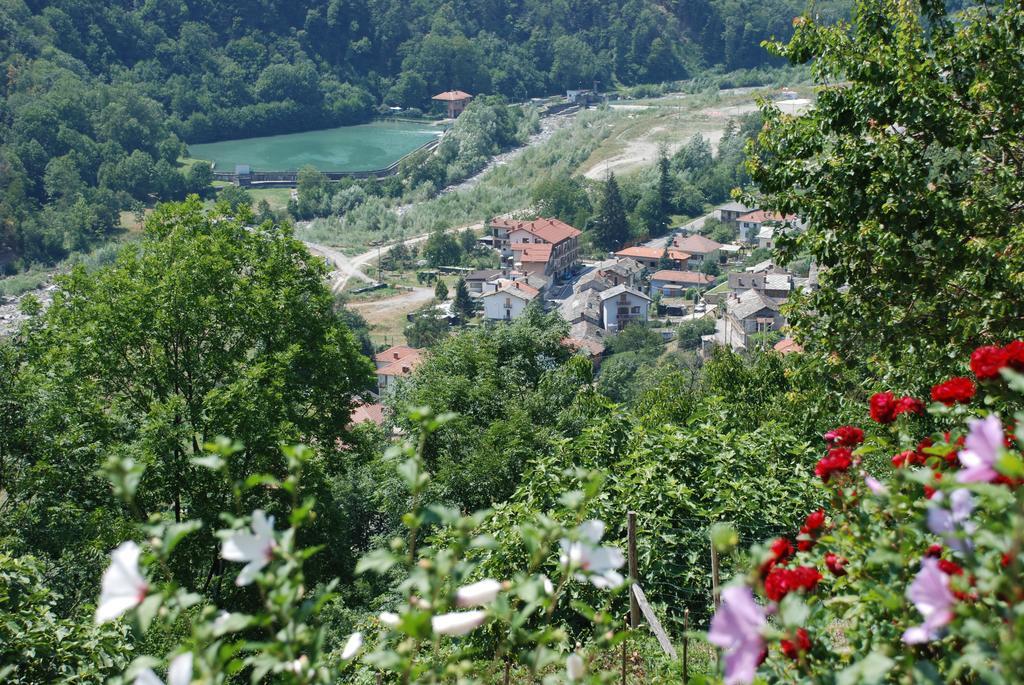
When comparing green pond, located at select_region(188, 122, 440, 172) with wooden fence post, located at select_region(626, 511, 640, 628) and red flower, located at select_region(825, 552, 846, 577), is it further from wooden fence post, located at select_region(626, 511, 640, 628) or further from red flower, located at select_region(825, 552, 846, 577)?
red flower, located at select_region(825, 552, 846, 577)

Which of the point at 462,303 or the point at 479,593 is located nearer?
the point at 479,593

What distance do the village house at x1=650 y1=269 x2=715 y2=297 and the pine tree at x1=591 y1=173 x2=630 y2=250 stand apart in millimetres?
5802

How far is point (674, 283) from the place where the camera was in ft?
114

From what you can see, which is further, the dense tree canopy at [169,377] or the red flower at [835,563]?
the dense tree canopy at [169,377]

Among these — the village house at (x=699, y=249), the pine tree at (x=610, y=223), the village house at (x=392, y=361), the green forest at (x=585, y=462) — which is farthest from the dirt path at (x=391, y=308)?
the green forest at (x=585, y=462)

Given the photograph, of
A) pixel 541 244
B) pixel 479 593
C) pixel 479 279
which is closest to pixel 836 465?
pixel 479 593

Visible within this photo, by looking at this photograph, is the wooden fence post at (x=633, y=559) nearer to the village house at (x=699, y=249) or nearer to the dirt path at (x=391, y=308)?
the dirt path at (x=391, y=308)

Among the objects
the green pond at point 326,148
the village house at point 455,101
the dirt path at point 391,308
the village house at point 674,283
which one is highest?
the village house at point 455,101

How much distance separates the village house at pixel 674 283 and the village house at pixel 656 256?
1.71 metres

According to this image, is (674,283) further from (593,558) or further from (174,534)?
(174,534)

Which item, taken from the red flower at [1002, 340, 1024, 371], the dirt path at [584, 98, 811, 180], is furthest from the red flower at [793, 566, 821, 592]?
the dirt path at [584, 98, 811, 180]

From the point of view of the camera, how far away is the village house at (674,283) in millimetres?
34625

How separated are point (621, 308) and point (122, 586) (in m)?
31.0

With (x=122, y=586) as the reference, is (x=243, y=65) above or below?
above
